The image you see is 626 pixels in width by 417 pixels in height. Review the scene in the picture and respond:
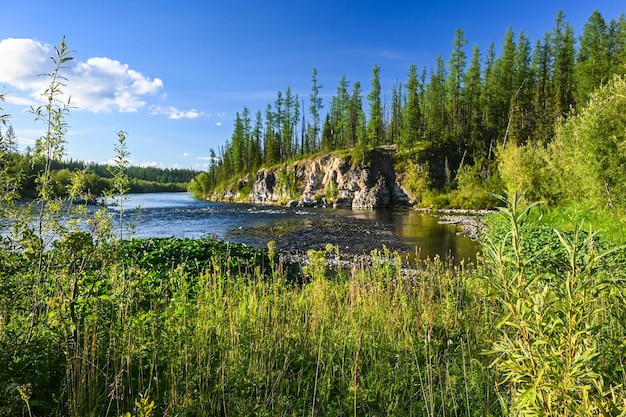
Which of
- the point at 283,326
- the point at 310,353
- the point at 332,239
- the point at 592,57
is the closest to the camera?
the point at 310,353

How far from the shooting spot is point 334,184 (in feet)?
221

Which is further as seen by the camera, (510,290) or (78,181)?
(78,181)

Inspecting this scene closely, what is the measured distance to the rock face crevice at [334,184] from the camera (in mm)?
62781

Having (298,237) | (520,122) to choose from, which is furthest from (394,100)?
(298,237)

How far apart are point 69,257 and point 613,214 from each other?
21852 mm

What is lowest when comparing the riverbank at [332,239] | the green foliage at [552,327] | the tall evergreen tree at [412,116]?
the riverbank at [332,239]

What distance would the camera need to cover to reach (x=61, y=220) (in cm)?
408

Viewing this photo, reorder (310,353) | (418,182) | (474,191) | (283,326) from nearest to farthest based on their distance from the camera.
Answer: (310,353) → (283,326) → (474,191) → (418,182)

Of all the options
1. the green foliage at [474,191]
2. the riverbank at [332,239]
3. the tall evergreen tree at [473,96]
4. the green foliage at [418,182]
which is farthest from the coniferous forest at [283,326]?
the tall evergreen tree at [473,96]

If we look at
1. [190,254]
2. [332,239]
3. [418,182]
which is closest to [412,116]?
[418,182]

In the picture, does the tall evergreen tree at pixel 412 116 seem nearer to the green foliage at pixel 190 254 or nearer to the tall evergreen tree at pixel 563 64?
the tall evergreen tree at pixel 563 64

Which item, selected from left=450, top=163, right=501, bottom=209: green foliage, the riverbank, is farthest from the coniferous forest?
left=450, top=163, right=501, bottom=209: green foliage

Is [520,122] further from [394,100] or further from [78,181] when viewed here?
[78,181]

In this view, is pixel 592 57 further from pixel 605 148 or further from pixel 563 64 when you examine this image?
pixel 605 148
